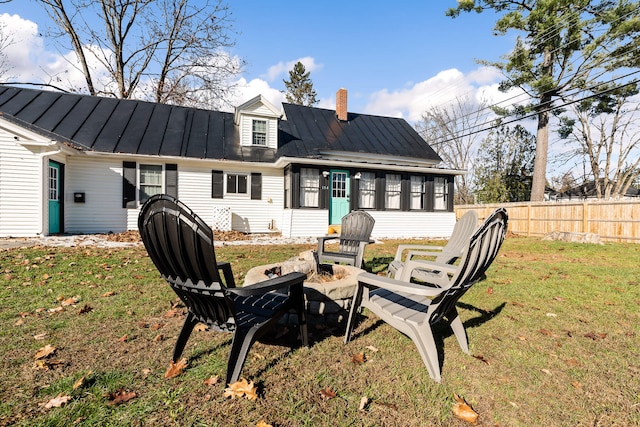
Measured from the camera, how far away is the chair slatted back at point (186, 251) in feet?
5.93

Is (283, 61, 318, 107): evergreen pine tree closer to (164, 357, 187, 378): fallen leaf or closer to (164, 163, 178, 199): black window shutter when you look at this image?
(164, 163, 178, 199): black window shutter

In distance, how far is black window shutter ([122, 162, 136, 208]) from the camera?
11.2m

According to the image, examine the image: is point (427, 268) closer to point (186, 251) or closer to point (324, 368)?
point (324, 368)

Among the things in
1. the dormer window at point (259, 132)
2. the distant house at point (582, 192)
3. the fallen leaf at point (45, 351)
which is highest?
the dormer window at point (259, 132)

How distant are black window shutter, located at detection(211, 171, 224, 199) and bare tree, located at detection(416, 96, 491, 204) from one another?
21.3 m

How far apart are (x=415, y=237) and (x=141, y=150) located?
11233mm

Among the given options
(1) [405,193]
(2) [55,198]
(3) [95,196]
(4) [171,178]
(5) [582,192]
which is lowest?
(2) [55,198]

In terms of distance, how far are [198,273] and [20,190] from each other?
1100 cm

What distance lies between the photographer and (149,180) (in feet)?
37.8

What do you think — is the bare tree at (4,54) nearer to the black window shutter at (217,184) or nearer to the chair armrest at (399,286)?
the black window shutter at (217,184)

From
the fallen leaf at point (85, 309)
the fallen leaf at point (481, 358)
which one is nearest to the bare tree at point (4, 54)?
the fallen leaf at point (85, 309)

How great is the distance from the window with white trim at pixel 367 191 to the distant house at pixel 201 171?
43 millimetres

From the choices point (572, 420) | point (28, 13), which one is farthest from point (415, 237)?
point (28, 13)

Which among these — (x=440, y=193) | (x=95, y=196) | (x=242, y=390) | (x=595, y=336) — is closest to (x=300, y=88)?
(x=440, y=193)
